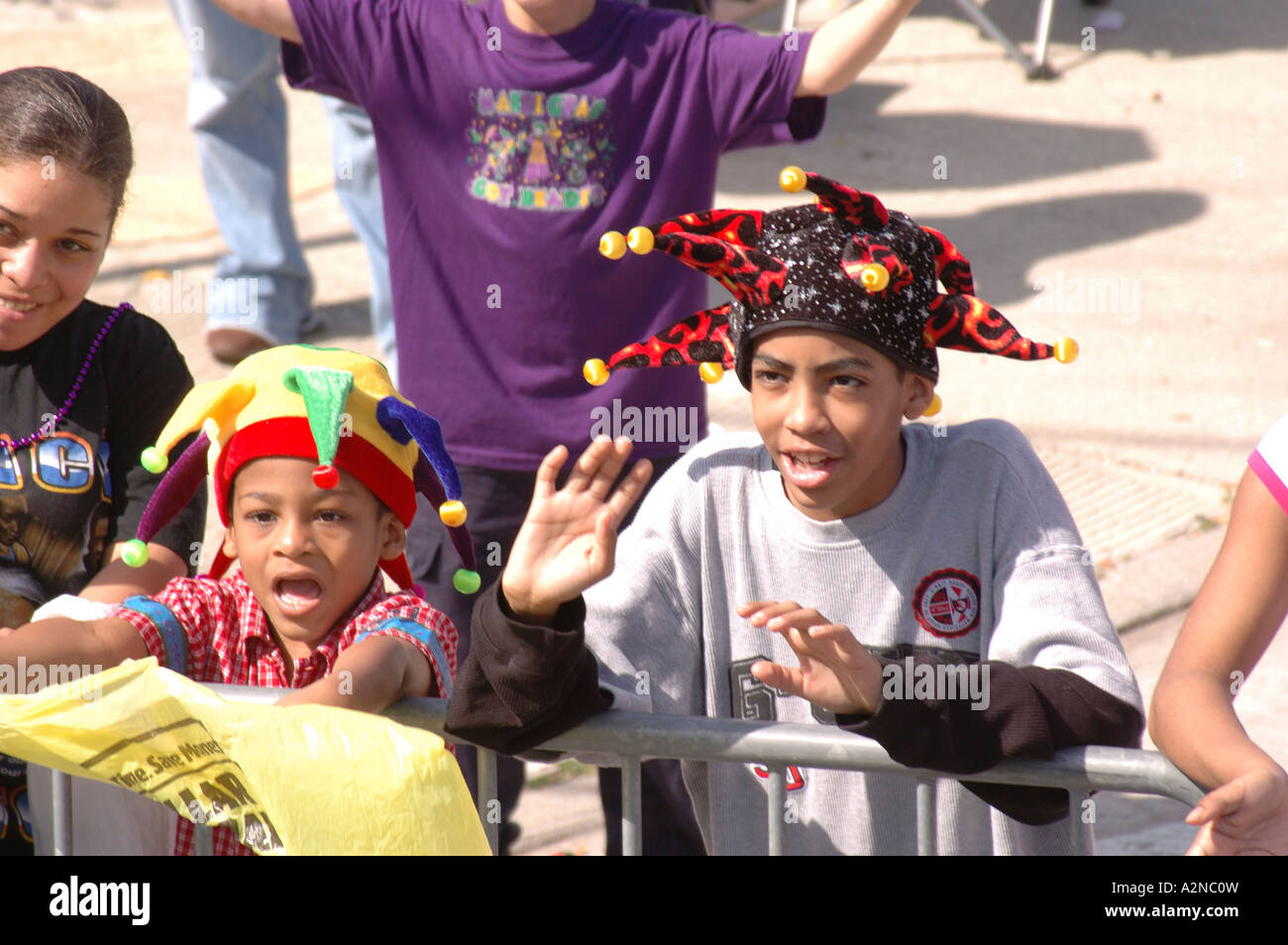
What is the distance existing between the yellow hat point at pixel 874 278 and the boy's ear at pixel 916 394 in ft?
0.63

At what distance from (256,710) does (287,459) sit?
0.49m

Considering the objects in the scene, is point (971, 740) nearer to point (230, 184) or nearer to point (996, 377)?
point (996, 377)

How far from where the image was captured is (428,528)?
3.50 m

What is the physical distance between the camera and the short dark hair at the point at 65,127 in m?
2.69

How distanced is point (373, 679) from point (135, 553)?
50cm

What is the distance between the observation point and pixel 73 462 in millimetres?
2732

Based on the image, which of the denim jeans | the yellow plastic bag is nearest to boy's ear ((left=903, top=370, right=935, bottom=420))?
the yellow plastic bag

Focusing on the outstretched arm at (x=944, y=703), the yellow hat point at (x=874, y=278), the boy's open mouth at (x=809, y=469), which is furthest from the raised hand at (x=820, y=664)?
the yellow hat point at (x=874, y=278)

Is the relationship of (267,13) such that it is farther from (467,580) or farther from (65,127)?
(467,580)

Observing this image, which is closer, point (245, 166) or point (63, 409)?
point (63, 409)

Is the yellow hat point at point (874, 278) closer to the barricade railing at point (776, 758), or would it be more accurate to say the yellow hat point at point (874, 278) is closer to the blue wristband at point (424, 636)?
the barricade railing at point (776, 758)

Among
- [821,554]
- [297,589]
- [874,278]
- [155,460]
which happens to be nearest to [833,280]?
[874,278]

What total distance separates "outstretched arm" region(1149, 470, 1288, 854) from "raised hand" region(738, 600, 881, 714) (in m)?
0.38
